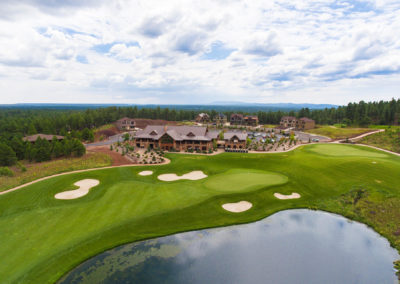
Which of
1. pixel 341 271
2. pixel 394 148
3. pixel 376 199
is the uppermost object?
pixel 394 148

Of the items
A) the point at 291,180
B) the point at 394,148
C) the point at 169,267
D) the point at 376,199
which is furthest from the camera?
the point at 394,148

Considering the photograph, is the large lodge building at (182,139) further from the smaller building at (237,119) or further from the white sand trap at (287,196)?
the smaller building at (237,119)

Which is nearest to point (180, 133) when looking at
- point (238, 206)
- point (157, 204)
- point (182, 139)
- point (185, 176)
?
point (182, 139)

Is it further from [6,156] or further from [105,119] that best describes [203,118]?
[6,156]

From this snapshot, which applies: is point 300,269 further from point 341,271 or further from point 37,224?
point 37,224

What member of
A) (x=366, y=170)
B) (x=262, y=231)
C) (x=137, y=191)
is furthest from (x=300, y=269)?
(x=366, y=170)

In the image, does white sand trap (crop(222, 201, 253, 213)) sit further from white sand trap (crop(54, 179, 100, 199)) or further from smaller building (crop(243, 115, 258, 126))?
smaller building (crop(243, 115, 258, 126))

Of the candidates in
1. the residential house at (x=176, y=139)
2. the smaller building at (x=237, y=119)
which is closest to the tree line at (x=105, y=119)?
the smaller building at (x=237, y=119)
